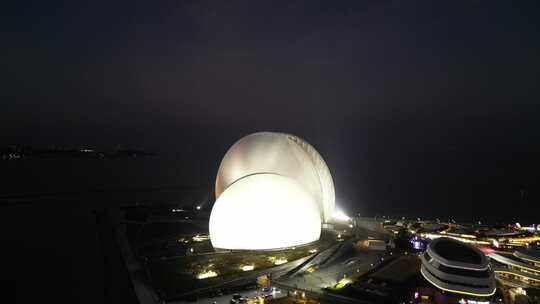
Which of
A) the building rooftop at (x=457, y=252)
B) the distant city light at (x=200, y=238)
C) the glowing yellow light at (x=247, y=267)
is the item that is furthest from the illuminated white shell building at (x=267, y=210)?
the building rooftop at (x=457, y=252)

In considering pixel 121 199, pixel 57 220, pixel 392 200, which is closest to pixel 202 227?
pixel 57 220

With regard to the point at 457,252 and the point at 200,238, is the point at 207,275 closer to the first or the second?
the point at 200,238

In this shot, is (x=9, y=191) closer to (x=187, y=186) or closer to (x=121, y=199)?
(x=121, y=199)

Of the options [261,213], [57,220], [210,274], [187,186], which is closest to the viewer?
[210,274]

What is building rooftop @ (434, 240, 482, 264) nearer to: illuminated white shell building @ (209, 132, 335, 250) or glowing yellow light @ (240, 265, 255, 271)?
illuminated white shell building @ (209, 132, 335, 250)

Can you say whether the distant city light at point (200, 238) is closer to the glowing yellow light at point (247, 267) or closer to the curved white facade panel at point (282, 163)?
the curved white facade panel at point (282, 163)

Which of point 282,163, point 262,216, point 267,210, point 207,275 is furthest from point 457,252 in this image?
point 207,275
